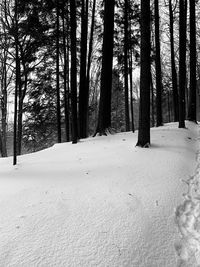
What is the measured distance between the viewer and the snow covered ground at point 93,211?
283cm

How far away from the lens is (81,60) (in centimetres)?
1155

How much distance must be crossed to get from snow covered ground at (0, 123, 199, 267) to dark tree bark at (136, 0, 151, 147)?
39.8 inches

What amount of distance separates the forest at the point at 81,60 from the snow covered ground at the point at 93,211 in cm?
157

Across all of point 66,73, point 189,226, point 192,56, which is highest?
point 192,56

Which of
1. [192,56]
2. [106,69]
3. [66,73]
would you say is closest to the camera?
[106,69]

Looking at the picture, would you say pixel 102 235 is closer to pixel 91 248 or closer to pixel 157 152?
pixel 91 248

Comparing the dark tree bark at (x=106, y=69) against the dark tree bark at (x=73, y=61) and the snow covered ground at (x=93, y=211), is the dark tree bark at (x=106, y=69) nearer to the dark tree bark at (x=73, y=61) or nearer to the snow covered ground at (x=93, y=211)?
the dark tree bark at (x=73, y=61)

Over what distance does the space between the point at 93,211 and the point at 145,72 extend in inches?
176

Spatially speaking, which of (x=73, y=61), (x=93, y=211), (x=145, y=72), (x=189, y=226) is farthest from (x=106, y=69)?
(x=189, y=226)

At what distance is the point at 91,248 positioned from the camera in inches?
114

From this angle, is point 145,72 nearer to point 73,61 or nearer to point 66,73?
point 73,61

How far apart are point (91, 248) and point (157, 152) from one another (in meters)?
3.97

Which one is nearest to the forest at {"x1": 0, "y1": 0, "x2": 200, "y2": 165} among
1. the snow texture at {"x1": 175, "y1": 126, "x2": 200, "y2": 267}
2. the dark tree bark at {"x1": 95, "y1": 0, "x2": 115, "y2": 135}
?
the dark tree bark at {"x1": 95, "y1": 0, "x2": 115, "y2": 135}

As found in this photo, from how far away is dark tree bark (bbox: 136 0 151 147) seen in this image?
6.96 metres
